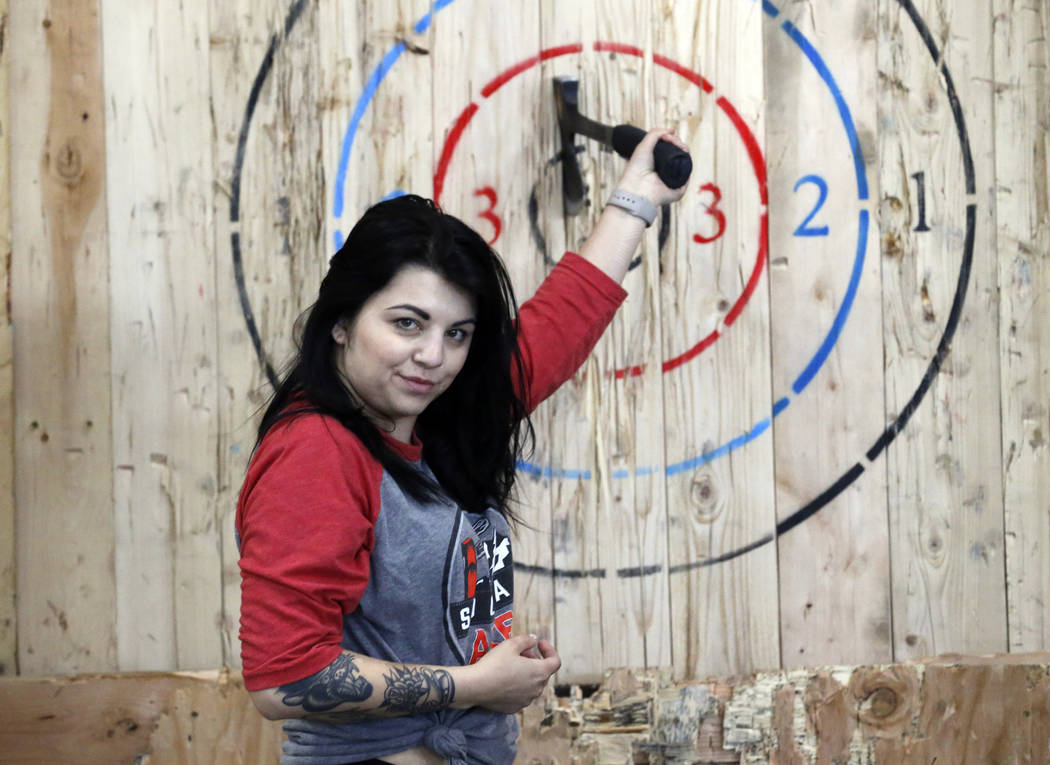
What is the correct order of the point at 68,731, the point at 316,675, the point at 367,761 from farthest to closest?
the point at 68,731 < the point at 367,761 < the point at 316,675

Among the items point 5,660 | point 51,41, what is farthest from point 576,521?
point 51,41

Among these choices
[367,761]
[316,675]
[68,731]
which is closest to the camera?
[316,675]

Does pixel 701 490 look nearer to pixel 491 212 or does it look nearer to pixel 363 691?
pixel 491 212

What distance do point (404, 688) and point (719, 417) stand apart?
45.1 inches

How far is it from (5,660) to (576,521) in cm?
124

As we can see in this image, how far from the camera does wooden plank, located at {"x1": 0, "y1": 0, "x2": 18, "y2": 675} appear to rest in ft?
7.24

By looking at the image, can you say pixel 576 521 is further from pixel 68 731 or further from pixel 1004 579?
pixel 68 731

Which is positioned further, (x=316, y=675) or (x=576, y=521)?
(x=576, y=521)

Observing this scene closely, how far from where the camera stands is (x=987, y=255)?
2.27 meters

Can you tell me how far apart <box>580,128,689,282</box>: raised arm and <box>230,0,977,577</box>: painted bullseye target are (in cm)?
39

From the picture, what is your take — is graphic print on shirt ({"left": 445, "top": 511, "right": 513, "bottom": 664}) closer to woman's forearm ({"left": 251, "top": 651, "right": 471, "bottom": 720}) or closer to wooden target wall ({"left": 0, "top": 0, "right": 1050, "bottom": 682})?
woman's forearm ({"left": 251, "top": 651, "right": 471, "bottom": 720})

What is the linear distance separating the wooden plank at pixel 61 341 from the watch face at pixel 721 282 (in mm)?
342

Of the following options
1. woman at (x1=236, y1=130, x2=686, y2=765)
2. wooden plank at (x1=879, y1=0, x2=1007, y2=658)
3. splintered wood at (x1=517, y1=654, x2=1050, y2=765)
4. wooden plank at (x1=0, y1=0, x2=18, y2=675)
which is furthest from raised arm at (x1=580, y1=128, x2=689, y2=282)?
wooden plank at (x1=0, y1=0, x2=18, y2=675)

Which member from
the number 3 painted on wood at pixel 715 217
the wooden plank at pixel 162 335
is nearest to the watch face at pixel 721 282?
the number 3 painted on wood at pixel 715 217
